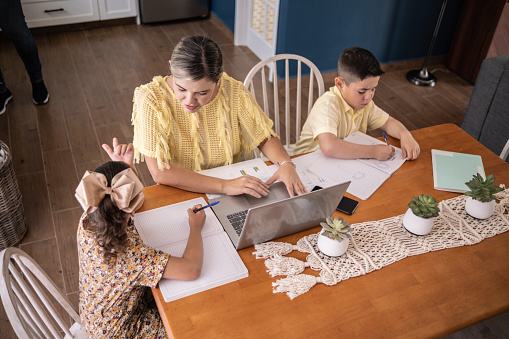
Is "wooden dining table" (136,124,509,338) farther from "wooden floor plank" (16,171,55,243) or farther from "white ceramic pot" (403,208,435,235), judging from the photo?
"wooden floor plank" (16,171,55,243)

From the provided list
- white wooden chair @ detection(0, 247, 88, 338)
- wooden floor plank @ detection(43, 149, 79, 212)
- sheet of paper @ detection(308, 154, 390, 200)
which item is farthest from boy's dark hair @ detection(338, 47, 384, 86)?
wooden floor plank @ detection(43, 149, 79, 212)

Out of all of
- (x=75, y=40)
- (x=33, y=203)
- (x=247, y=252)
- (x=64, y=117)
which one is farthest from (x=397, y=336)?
(x=75, y=40)

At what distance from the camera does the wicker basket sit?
7.08 feet

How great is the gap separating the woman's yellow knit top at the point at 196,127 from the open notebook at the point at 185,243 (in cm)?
19

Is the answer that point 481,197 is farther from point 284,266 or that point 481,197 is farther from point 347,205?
point 284,266

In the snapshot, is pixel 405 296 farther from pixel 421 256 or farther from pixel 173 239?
pixel 173 239

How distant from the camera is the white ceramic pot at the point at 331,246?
1.37 meters

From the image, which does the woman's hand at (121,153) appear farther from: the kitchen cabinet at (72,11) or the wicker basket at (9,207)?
the kitchen cabinet at (72,11)

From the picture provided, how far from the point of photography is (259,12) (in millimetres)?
4047

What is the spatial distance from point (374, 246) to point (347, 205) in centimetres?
19

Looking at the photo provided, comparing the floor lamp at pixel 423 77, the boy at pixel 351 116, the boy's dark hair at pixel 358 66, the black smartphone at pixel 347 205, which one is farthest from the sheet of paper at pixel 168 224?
the floor lamp at pixel 423 77

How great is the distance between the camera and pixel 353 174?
1.75 metres

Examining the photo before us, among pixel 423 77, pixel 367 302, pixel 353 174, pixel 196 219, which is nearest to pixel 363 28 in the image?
pixel 423 77

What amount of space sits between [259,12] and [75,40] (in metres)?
1.67
